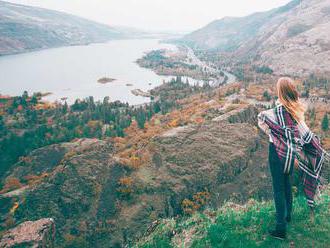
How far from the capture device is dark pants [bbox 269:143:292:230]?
21.1 ft

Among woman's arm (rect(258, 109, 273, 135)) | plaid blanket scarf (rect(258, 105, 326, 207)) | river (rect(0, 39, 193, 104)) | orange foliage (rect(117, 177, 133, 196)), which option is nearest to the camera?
plaid blanket scarf (rect(258, 105, 326, 207))

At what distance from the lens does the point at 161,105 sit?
63281 millimetres

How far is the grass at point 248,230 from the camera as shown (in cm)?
689

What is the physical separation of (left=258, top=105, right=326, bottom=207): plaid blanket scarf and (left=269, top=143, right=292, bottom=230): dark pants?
0.10m

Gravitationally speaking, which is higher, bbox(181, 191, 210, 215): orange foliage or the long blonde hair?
the long blonde hair

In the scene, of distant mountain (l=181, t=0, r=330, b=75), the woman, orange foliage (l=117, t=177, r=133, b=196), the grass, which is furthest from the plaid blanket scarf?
distant mountain (l=181, t=0, r=330, b=75)

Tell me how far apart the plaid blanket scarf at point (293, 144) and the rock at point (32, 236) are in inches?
339

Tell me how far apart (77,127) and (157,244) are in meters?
45.5

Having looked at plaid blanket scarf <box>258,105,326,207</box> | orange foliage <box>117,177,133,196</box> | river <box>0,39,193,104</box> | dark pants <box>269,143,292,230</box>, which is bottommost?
river <box>0,39,193,104</box>

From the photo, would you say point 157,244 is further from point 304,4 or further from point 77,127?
point 304,4

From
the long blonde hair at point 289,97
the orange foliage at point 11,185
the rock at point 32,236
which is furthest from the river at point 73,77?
the long blonde hair at point 289,97

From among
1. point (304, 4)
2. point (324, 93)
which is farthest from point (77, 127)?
point (304, 4)

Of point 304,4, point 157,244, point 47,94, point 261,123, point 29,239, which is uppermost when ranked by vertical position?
point 304,4

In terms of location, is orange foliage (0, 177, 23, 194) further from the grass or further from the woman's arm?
the woman's arm
